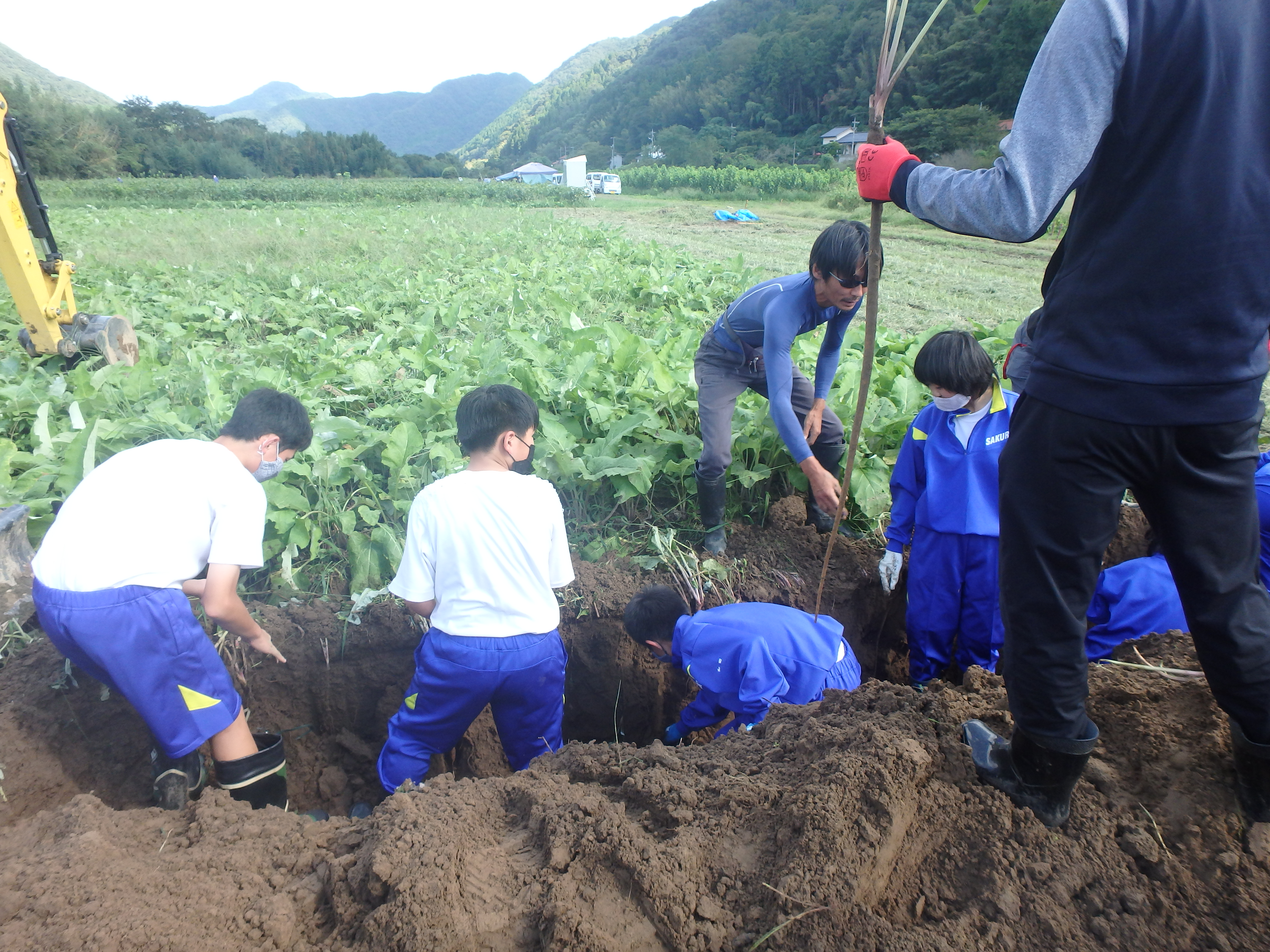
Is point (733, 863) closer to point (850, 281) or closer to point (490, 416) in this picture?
point (490, 416)

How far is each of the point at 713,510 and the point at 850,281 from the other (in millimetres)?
1308

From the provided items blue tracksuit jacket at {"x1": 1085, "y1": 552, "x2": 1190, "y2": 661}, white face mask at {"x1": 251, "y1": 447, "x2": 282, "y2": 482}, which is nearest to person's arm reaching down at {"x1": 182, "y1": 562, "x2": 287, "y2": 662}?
white face mask at {"x1": 251, "y1": 447, "x2": 282, "y2": 482}

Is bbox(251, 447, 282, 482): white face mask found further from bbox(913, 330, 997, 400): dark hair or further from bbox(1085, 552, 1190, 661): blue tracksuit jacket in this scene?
bbox(1085, 552, 1190, 661): blue tracksuit jacket

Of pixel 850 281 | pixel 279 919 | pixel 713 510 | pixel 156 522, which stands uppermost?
Result: pixel 850 281

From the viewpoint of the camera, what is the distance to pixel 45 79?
117 metres

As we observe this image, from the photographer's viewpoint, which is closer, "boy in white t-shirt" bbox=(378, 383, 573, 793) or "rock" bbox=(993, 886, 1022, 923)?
"rock" bbox=(993, 886, 1022, 923)

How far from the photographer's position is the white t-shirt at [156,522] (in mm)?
2203

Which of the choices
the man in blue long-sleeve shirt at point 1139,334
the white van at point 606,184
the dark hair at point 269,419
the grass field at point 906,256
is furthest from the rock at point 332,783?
the white van at point 606,184

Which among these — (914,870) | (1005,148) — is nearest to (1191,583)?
(914,870)

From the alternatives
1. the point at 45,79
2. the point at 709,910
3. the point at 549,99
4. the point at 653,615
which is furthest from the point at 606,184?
the point at 45,79

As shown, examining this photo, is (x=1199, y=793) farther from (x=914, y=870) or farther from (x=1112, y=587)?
(x=1112, y=587)

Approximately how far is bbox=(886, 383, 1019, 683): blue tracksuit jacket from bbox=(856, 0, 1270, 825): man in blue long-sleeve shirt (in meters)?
1.35

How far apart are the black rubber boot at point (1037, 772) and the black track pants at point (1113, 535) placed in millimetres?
41

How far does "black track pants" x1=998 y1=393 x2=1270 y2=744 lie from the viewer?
4.60ft
